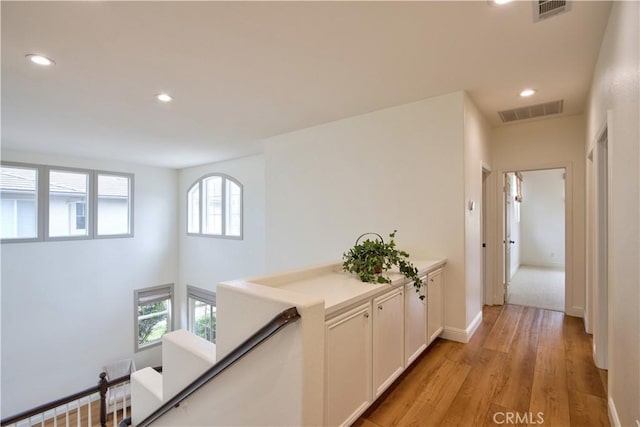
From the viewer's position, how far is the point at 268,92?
3262 mm

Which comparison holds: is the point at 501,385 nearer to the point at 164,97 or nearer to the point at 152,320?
the point at 164,97

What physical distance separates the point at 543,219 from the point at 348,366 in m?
9.06

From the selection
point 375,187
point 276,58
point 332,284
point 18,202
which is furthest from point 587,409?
point 18,202

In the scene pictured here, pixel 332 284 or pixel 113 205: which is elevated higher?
pixel 113 205

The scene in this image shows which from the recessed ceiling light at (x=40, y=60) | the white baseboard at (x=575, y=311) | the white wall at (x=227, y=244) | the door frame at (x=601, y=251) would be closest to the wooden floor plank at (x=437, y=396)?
the door frame at (x=601, y=251)

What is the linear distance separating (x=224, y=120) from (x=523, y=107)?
157 inches

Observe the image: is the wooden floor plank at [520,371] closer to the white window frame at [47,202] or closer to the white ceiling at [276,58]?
the white ceiling at [276,58]

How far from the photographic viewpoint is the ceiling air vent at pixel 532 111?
362 cm

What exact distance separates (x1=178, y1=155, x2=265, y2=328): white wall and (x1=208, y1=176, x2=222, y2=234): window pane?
23 cm

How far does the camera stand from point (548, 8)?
1.94 m

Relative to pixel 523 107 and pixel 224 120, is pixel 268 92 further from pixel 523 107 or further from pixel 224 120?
pixel 523 107

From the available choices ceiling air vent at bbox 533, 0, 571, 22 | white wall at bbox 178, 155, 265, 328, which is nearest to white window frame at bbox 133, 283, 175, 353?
white wall at bbox 178, 155, 265, 328

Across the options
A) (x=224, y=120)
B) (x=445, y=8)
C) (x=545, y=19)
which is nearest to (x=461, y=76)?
(x=545, y=19)

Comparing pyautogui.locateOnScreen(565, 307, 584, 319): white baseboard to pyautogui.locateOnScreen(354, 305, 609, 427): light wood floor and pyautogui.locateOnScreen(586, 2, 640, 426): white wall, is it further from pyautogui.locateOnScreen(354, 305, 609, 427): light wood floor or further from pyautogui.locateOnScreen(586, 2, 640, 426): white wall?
pyautogui.locateOnScreen(586, 2, 640, 426): white wall
